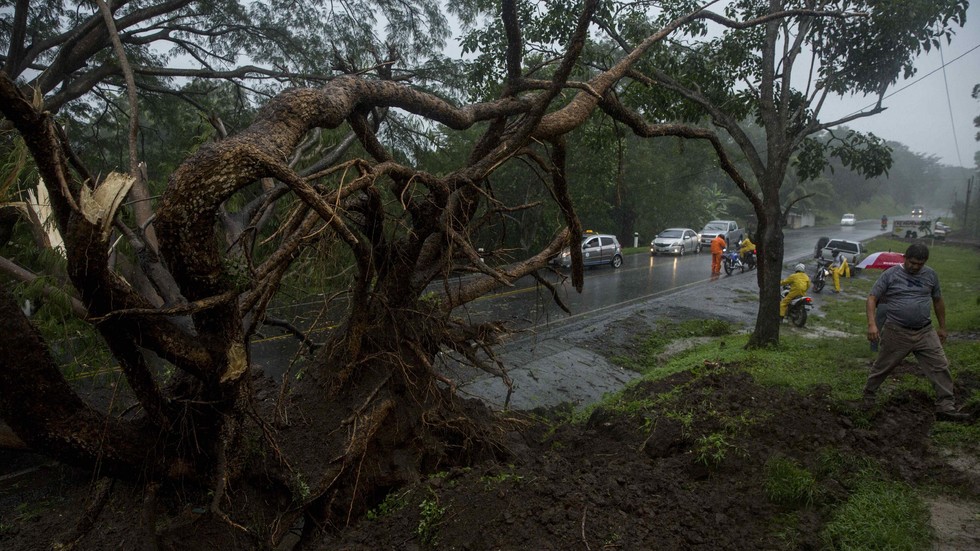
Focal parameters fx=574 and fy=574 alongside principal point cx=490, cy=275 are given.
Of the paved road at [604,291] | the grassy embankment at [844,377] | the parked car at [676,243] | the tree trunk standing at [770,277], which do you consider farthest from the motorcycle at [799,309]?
the parked car at [676,243]

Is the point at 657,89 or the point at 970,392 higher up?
the point at 657,89

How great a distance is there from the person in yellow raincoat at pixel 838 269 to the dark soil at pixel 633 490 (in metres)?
12.7

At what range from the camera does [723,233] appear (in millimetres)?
33500

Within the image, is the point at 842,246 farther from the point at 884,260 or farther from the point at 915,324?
the point at 915,324

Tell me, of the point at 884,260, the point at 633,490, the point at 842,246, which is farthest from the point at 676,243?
the point at 633,490

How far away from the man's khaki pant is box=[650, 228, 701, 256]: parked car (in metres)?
24.9

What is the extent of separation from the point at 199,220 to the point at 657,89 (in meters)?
7.79

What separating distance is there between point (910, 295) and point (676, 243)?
25.2 m

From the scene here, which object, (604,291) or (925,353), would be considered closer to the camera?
(925,353)

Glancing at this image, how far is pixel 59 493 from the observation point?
16.8ft

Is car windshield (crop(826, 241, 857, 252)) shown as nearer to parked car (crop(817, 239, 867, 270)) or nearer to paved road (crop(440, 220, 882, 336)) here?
parked car (crop(817, 239, 867, 270))

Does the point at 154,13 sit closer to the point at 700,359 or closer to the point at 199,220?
the point at 199,220

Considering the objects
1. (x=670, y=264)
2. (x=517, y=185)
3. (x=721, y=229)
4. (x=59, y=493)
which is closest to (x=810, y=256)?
(x=721, y=229)

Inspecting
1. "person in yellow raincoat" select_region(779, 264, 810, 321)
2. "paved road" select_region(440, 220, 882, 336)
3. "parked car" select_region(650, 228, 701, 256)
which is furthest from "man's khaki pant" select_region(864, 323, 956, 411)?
"parked car" select_region(650, 228, 701, 256)
